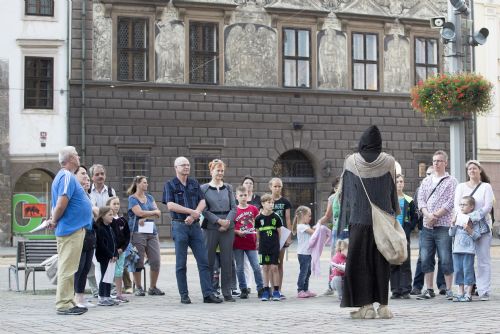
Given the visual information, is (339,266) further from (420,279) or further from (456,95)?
(456,95)

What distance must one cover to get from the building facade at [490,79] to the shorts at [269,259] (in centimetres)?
2882

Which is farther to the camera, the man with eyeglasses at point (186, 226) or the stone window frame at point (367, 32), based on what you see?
the stone window frame at point (367, 32)

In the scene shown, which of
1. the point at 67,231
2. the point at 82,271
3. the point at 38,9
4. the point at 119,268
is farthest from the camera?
the point at 38,9

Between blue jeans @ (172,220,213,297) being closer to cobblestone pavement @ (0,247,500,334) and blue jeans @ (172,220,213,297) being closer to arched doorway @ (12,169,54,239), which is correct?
cobblestone pavement @ (0,247,500,334)

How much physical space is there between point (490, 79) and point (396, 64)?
5299 mm

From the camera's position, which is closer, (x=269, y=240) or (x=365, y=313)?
(x=365, y=313)

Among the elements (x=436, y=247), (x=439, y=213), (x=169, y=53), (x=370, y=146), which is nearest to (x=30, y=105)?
(x=169, y=53)

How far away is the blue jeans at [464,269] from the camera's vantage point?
14.4 m

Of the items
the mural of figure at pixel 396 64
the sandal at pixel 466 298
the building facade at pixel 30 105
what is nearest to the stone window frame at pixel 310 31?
the mural of figure at pixel 396 64

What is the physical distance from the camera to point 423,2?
134 feet

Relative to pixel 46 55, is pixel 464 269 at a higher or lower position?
lower

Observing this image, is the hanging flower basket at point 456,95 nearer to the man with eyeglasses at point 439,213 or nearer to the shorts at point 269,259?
the man with eyeglasses at point 439,213

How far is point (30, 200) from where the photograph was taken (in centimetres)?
3572

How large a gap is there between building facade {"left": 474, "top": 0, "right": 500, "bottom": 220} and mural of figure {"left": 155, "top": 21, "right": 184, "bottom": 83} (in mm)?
13092
